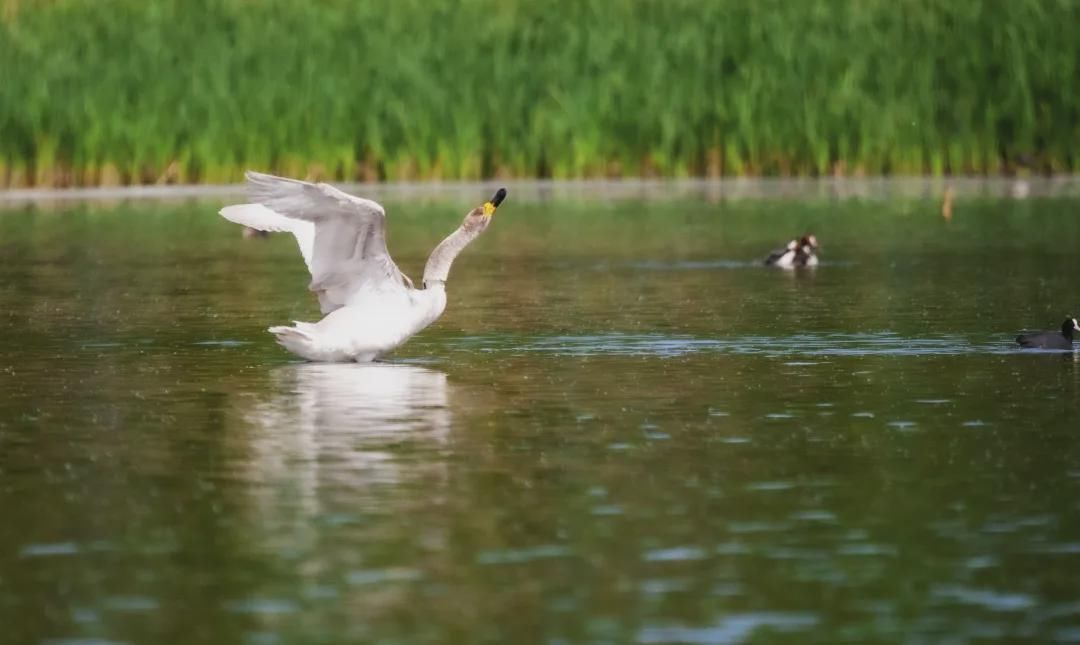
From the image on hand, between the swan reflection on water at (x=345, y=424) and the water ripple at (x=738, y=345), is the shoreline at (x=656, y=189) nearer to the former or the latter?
the water ripple at (x=738, y=345)

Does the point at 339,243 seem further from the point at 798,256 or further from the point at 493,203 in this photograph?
the point at 798,256

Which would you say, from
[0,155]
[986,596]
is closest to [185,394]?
[986,596]

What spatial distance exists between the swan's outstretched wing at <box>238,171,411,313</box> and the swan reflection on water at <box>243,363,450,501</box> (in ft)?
1.61

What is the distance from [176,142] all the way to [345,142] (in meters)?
2.37

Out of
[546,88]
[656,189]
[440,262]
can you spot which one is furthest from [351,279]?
[656,189]

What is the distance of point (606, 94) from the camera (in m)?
41.2

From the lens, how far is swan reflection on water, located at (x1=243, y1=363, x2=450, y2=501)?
12234mm

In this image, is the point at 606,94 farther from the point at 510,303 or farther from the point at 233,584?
the point at 233,584

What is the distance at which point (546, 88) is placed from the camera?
136 feet

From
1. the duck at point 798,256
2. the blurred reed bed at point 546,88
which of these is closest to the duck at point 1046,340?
the duck at point 798,256

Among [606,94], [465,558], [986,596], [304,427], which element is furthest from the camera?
[606,94]

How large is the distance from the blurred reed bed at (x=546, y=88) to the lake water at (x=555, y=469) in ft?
51.7

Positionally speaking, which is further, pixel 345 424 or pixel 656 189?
pixel 656 189

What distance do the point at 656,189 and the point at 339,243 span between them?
24932 mm
